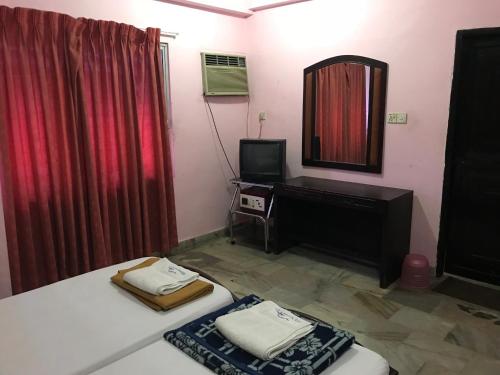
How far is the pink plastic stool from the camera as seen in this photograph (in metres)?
3.11

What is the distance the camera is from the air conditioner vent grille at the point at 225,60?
3.98 meters

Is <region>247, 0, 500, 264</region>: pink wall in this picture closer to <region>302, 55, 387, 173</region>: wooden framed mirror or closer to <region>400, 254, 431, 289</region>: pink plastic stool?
<region>302, 55, 387, 173</region>: wooden framed mirror

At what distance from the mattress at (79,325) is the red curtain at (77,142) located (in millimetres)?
955

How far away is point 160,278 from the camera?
6.66 feet

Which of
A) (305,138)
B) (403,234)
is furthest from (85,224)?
(403,234)

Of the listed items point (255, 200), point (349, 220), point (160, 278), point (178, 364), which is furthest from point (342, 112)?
point (178, 364)

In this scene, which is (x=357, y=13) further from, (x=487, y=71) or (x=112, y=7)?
(x=112, y=7)

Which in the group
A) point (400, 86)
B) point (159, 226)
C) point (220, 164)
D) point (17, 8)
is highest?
point (17, 8)

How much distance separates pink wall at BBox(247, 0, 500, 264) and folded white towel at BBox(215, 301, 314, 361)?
6.77 feet

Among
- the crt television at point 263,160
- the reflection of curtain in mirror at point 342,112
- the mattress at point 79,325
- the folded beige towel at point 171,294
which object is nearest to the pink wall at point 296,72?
the reflection of curtain in mirror at point 342,112

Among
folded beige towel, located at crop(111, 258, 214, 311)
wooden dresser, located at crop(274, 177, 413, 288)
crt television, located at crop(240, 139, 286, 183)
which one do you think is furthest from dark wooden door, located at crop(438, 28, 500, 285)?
folded beige towel, located at crop(111, 258, 214, 311)

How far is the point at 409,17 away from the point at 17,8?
286 cm

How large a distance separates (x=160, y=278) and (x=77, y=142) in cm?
150

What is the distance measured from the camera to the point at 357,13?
3.44m
